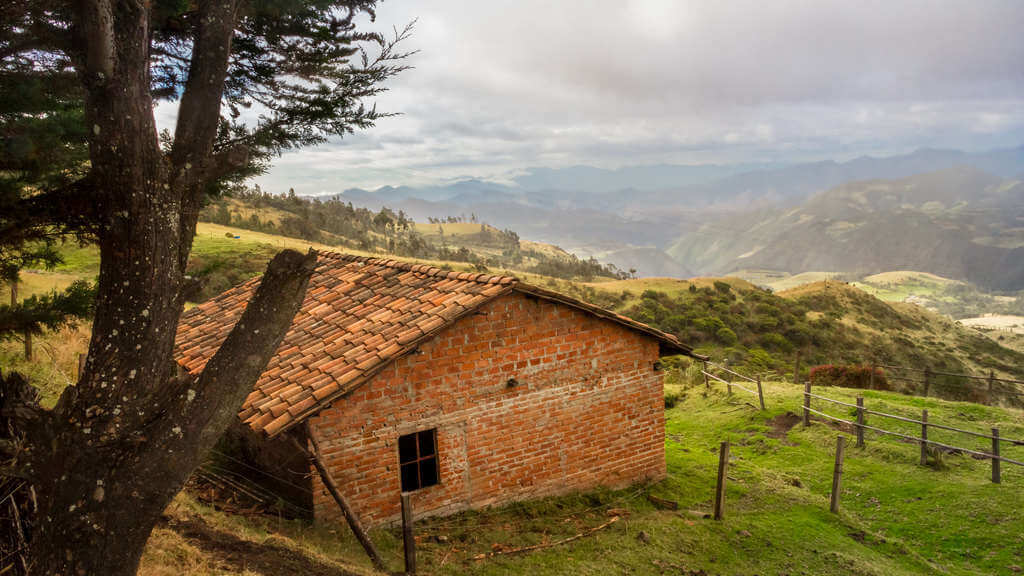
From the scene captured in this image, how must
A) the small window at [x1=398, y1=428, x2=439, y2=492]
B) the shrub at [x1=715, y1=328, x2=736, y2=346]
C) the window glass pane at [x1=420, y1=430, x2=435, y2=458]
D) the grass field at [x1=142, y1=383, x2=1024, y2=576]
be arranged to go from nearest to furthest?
1. the grass field at [x1=142, y1=383, x2=1024, y2=576]
2. the small window at [x1=398, y1=428, x2=439, y2=492]
3. the window glass pane at [x1=420, y1=430, x2=435, y2=458]
4. the shrub at [x1=715, y1=328, x2=736, y2=346]

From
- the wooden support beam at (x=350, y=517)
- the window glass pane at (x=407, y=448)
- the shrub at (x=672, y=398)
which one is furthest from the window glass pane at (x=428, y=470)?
the shrub at (x=672, y=398)

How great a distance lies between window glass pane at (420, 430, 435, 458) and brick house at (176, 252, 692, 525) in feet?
0.08

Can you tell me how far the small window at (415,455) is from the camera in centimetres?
868

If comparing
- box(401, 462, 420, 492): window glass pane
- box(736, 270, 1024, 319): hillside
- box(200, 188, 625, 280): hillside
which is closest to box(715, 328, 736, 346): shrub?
box(200, 188, 625, 280): hillside

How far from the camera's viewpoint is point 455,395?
8.74 m

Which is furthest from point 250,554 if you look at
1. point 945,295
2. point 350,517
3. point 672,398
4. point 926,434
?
point 945,295

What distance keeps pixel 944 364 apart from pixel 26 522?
157 ft

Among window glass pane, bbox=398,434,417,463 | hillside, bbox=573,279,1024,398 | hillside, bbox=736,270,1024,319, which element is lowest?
hillside, bbox=736,270,1024,319

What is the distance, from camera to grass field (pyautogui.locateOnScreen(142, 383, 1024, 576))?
7.46 m

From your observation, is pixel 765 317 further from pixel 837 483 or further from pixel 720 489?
pixel 720 489

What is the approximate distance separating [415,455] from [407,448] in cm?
18

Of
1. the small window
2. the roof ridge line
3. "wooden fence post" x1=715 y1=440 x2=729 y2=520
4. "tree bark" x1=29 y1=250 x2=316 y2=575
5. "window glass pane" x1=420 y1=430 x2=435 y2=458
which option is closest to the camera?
"tree bark" x1=29 y1=250 x2=316 y2=575

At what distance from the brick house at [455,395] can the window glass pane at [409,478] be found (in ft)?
0.08

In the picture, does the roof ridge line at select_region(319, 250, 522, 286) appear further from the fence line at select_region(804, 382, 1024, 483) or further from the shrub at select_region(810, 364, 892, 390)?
the shrub at select_region(810, 364, 892, 390)
